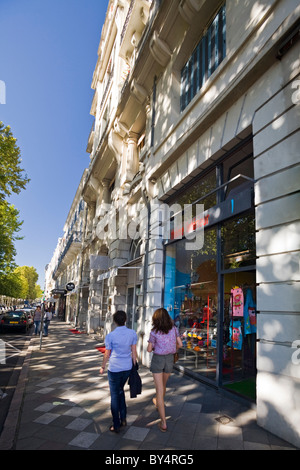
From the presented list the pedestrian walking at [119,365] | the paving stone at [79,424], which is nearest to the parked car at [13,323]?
the paving stone at [79,424]

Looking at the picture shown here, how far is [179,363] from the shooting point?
757 centimetres

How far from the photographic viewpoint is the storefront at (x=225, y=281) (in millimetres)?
5562

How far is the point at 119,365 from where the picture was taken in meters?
3.88

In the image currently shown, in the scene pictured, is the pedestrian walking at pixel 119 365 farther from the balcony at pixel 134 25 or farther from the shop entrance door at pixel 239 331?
the balcony at pixel 134 25

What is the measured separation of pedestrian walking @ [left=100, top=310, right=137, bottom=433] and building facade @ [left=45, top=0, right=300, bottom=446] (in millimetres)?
1953

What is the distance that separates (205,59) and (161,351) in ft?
23.9

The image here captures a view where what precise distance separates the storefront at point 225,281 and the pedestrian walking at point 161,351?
1909 mm

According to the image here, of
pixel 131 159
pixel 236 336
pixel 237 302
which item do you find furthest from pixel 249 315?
pixel 131 159

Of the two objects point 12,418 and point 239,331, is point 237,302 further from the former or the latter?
point 12,418

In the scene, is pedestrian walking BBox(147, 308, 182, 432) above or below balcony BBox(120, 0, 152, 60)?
below

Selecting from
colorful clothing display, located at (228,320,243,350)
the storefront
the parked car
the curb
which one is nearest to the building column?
the storefront

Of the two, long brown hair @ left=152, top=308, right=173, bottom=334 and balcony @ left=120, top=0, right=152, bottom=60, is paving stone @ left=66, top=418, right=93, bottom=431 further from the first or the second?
balcony @ left=120, top=0, right=152, bottom=60

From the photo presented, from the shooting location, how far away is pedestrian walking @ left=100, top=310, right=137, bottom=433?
12.6ft
